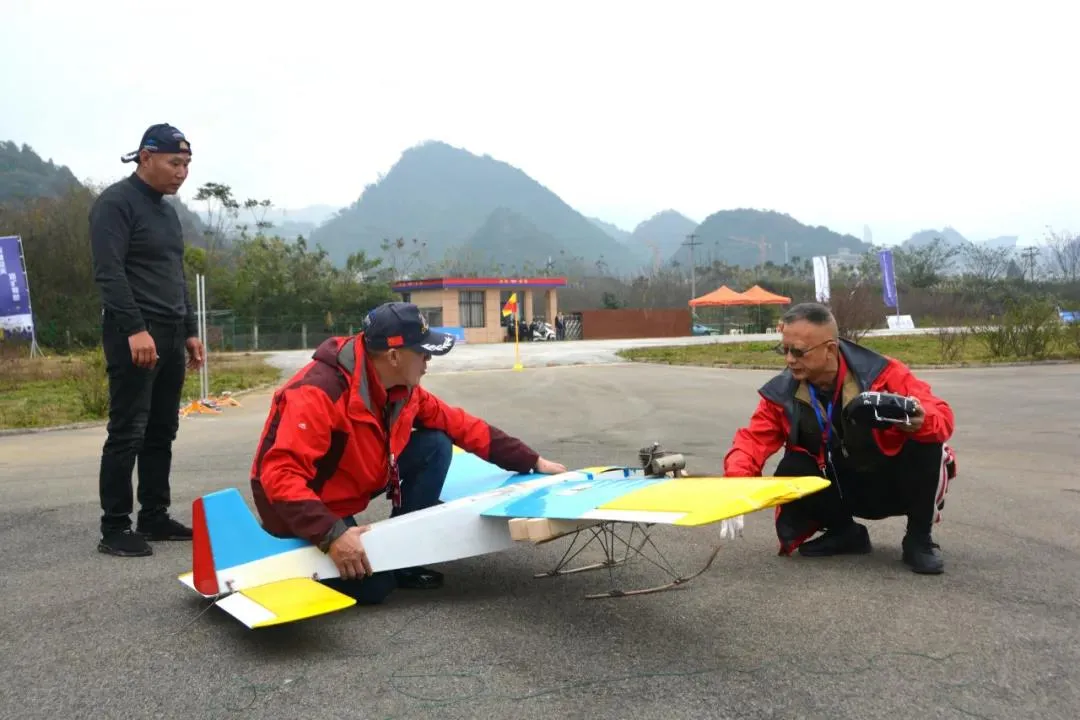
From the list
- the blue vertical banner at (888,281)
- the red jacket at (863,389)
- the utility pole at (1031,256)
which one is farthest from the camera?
the utility pole at (1031,256)

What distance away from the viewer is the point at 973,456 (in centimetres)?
696

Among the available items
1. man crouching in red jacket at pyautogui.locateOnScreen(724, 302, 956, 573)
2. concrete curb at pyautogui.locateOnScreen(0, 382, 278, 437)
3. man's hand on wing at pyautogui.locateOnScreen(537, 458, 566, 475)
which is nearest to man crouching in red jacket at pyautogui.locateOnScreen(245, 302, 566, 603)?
man's hand on wing at pyautogui.locateOnScreen(537, 458, 566, 475)

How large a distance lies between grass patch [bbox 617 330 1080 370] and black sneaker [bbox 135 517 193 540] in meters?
14.9

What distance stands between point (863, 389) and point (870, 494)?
0.52m

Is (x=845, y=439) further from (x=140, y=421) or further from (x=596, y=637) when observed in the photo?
(x=140, y=421)

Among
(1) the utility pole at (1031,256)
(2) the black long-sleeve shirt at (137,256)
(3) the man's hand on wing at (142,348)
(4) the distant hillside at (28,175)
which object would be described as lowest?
(3) the man's hand on wing at (142,348)

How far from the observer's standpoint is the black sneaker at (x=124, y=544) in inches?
157

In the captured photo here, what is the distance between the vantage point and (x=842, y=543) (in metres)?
3.96

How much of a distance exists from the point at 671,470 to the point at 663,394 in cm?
1022

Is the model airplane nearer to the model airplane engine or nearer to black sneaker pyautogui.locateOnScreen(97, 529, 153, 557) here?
the model airplane engine

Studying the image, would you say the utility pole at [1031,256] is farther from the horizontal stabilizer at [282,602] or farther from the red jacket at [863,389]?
the horizontal stabilizer at [282,602]

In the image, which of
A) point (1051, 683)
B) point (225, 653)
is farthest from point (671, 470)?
point (225, 653)

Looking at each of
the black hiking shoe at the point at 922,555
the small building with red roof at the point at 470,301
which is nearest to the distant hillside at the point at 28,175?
the small building with red roof at the point at 470,301

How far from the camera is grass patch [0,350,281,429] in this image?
1094cm
